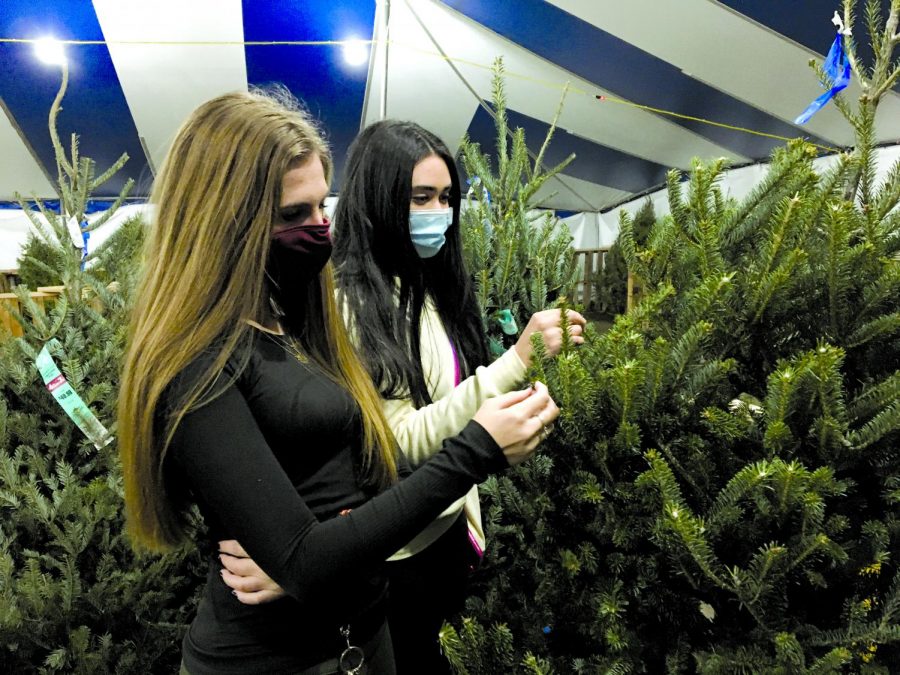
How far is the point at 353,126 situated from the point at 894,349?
5386 millimetres

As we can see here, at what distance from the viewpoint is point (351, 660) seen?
112 centimetres

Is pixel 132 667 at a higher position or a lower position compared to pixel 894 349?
lower

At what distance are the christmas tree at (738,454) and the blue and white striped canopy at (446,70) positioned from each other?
344 cm

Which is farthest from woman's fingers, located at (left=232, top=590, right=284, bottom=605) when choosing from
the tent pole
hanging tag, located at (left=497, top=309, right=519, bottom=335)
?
the tent pole

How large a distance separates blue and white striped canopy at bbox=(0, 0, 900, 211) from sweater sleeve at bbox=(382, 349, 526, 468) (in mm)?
3510

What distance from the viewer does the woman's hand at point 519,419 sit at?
0.95m

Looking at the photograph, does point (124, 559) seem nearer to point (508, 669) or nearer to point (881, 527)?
point (508, 669)

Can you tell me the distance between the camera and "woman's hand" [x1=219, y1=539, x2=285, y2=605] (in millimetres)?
1034

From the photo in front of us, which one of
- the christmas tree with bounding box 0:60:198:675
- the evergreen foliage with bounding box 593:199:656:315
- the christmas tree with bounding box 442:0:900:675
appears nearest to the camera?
the christmas tree with bounding box 442:0:900:675

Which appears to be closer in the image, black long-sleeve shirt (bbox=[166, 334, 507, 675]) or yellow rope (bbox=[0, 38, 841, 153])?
black long-sleeve shirt (bbox=[166, 334, 507, 675])

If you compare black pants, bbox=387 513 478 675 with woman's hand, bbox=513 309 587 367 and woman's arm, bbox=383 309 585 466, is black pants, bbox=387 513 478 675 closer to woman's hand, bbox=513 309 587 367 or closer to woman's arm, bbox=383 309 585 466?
woman's arm, bbox=383 309 585 466

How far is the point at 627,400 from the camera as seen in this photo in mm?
913

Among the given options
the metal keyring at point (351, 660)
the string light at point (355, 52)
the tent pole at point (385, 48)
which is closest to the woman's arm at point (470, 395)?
the metal keyring at point (351, 660)

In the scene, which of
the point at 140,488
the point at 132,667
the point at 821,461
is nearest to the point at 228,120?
the point at 140,488
